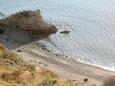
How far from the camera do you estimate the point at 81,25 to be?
45406mm

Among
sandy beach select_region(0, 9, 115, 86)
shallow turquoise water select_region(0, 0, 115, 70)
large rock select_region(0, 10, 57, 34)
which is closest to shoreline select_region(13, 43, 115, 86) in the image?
sandy beach select_region(0, 9, 115, 86)

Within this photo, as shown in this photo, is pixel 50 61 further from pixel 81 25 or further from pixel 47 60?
pixel 81 25

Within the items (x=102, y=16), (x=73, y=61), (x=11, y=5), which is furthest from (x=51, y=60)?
(x=11, y=5)

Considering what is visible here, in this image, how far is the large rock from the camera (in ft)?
142

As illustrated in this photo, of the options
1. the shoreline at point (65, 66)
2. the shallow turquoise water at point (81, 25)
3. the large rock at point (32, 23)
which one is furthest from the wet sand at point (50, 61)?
the shallow turquoise water at point (81, 25)

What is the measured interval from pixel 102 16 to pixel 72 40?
28.0ft

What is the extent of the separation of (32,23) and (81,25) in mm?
6355

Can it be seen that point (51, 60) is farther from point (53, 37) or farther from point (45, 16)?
point (45, 16)

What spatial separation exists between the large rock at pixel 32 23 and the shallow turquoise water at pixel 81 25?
1512mm

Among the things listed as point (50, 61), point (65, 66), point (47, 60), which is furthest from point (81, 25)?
point (65, 66)

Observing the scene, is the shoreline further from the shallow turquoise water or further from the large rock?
the large rock

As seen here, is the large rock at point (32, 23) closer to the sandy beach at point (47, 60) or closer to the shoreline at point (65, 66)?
the sandy beach at point (47, 60)

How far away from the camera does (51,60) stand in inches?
1387

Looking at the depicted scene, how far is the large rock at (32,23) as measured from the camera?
43.2 metres
